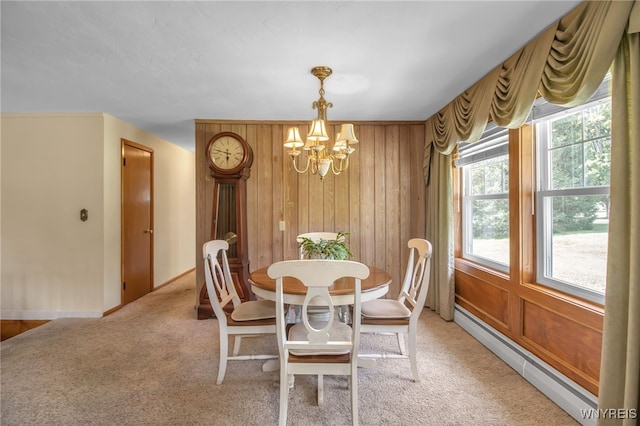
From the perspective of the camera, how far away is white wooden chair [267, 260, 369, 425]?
1447 mm

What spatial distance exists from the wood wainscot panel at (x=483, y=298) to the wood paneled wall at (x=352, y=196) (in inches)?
28.1

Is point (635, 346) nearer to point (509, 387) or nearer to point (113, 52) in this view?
point (509, 387)

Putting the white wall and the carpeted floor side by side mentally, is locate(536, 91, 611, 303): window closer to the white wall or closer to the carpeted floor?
the carpeted floor

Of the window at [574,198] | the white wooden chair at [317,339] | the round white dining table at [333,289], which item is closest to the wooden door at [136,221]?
the round white dining table at [333,289]

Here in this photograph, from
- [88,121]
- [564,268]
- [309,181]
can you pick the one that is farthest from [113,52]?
[564,268]

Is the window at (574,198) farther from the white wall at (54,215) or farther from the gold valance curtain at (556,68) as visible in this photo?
the white wall at (54,215)

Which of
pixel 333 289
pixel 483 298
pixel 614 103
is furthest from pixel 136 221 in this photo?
pixel 614 103

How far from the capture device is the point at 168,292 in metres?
4.05

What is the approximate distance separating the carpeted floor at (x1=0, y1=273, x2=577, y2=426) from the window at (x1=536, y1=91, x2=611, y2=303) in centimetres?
80

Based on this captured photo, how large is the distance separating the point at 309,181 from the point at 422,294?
1.97 meters

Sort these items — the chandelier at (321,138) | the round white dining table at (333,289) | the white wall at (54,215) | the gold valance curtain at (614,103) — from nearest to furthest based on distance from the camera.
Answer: the gold valance curtain at (614,103) → the round white dining table at (333,289) → the chandelier at (321,138) → the white wall at (54,215)

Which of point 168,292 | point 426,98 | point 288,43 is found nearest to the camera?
point 288,43

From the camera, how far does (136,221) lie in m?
3.71

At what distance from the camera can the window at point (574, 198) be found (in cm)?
165
